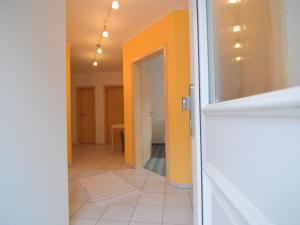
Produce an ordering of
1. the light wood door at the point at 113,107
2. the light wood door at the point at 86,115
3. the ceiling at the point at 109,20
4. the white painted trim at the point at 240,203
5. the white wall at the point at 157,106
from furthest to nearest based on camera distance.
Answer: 1. the light wood door at the point at 86,115
2. the light wood door at the point at 113,107
3. the white wall at the point at 157,106
4. the ceiling at the point at 109,20
5. the white painted trim at the point at 240,203

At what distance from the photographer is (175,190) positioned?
2.51 meters

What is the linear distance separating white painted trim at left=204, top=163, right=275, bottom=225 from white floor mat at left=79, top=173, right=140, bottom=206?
195 cm

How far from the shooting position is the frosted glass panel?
0.34 m

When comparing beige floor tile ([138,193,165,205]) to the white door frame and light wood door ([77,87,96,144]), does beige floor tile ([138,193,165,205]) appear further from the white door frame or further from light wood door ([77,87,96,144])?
light wood door ([77,87,96,144])

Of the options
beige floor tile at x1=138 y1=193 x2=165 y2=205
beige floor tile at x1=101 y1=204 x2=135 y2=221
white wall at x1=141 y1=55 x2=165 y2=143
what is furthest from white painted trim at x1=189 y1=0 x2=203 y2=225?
white wall at x1=141 y1=55 x2=165 y2=143

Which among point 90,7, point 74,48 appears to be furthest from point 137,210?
point 74,48

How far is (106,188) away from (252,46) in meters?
2.59

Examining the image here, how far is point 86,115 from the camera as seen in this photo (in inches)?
270

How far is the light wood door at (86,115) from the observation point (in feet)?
22.4

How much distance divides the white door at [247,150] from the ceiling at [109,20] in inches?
80.1

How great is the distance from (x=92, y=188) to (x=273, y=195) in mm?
2680

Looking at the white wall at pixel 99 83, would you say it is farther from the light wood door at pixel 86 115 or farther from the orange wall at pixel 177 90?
the orange wall at pixel 177 90

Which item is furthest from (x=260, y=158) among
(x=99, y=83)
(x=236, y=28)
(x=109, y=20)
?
(x=99, y=83)

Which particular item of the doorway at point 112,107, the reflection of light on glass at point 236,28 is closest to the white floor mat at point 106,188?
the reflection of light on glass at point 236,28
